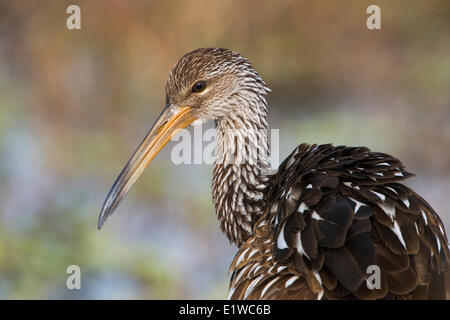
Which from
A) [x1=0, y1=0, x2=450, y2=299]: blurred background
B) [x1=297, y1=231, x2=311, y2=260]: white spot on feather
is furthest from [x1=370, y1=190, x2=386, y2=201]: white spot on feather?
[x1=0, y1=0, x2=450, y2=299]: blurred background

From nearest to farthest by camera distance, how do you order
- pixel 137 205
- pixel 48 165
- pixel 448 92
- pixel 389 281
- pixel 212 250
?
1. pixel 389 281
2. pixel 212 250
3. pixel 137 205
4. pixel 48 165
5. pixel 448 92

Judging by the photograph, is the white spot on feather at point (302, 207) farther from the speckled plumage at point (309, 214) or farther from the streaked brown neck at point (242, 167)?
the streaked brown neck at point (242, 167)

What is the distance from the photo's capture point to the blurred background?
6.21m

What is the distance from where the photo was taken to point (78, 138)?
6.76 metres

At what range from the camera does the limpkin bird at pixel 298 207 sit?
2857 mm

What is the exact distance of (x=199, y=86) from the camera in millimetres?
3975

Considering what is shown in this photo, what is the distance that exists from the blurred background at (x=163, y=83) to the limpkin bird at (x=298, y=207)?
80.7 inches

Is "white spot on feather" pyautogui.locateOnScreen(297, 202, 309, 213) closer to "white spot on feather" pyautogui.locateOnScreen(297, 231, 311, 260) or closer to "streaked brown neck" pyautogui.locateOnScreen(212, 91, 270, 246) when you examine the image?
"white spot on feather" pyautogui.locateOnScreen(297, 231, 311, 260)

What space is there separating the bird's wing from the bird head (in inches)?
29.1

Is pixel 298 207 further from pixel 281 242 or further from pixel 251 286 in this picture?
pixel 251 286

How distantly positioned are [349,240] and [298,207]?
1.21 feet

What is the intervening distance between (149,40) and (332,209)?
4.52 metres
